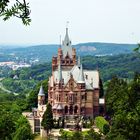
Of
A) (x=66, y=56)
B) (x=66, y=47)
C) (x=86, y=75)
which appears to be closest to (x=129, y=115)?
(x=86, y=75)

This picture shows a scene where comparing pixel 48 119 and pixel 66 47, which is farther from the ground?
pixel 66 47

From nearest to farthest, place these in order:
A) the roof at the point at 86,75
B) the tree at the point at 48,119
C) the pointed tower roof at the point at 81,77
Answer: the tree at the point at 48,119 → the pointed tower roof at the point at 81,77 → the roof at the point at 86,75

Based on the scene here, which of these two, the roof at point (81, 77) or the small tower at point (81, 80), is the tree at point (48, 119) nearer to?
the small tower at point (81, 80)

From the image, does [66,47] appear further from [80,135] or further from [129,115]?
[129,115]

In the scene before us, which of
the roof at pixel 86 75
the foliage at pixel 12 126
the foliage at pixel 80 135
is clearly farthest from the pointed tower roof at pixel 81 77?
the foliage at pixel 12 126

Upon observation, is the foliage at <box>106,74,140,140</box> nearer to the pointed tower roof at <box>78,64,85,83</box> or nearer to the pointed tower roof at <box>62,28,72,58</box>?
the pointed tower roof at <box>78,64,85,83</box>

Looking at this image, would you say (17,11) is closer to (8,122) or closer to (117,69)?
(8,122)

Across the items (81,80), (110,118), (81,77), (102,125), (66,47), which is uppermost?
(66,47)

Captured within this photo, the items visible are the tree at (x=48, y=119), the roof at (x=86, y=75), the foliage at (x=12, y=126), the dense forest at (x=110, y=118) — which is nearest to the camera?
the dense forest at (x=110, y=118)

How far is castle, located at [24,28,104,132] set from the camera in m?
59.2

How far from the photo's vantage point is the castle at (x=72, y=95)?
59156 mm

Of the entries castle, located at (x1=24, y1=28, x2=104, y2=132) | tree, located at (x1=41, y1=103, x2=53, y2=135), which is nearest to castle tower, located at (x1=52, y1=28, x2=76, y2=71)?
castle, located at (x1=24, y1=28, x2=104, y2=132)

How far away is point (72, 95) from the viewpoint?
59.4 metres

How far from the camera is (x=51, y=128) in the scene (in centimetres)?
5644
